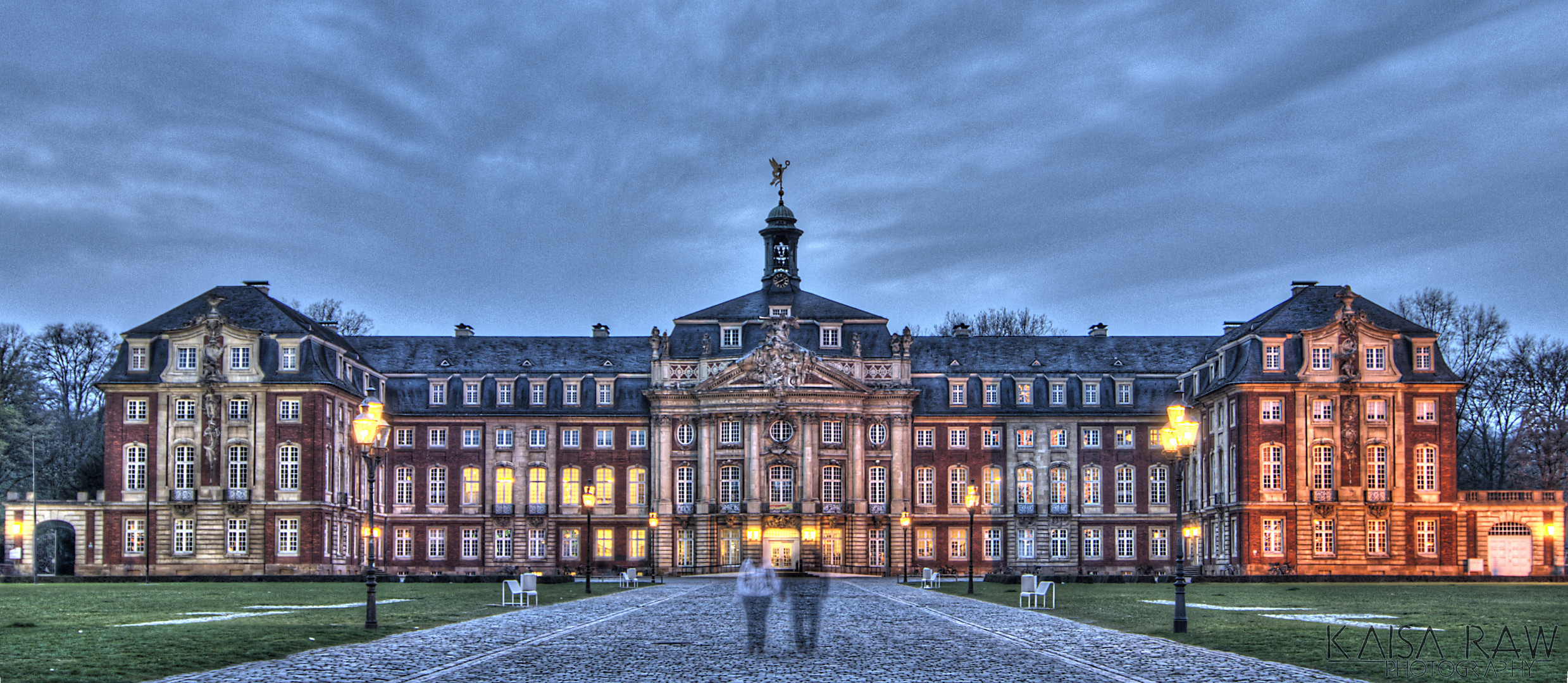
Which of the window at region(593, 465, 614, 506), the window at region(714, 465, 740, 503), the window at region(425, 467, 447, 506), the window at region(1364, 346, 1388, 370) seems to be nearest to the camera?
the window at region(1364, 346, 1388, 370)

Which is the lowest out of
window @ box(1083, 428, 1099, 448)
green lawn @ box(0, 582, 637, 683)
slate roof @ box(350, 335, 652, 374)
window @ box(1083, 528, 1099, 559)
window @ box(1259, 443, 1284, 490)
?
window @ box(1083, 528, 1099, 559)

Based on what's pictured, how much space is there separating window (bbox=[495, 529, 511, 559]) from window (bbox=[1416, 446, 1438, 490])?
1834 inches

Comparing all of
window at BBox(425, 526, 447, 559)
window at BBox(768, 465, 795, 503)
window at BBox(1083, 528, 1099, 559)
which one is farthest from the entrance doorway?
window at BBox(425, 526, 447, 559)

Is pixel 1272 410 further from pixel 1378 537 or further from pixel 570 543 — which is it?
pixel 570 543

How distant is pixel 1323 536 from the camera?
7088cm

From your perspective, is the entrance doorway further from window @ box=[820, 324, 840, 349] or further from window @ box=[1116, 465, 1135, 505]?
window @ box=[1116, 465, 1135, 505]

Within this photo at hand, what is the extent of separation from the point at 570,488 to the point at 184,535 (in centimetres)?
2041

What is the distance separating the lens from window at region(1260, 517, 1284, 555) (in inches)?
2788

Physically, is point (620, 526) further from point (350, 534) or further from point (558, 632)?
point (558, 632)

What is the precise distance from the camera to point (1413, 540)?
70.8 meters

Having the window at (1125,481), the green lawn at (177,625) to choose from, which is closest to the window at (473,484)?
the green lawn at (177,625)

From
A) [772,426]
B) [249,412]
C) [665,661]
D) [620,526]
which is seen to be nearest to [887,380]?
[772,426]

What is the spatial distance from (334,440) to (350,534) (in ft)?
20.2

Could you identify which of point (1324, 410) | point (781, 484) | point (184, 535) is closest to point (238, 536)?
point (184, 535)
